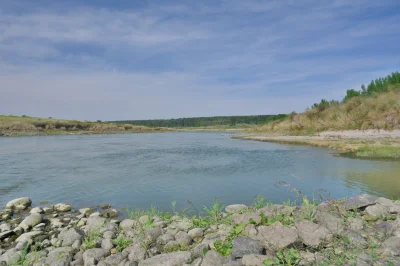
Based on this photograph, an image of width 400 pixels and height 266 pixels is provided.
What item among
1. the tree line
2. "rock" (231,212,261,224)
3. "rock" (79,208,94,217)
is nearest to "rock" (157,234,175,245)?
"rock" (231,212,261,224)

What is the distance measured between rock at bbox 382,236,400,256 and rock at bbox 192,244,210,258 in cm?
264

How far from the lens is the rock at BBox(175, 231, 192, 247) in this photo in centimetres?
523

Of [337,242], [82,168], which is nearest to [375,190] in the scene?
[337,242]

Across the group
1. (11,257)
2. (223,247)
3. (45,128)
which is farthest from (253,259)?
(45,128)

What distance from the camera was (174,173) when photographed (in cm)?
1656

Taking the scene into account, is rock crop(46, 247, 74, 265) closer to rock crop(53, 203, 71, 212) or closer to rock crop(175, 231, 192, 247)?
rock crop(175, 231, 192, 247)

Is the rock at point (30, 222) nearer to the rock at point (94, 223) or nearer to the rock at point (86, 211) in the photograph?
the rock at point (86, 211)

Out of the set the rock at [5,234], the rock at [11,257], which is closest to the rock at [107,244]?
the rock at [11,257]

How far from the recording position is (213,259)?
4.37 m

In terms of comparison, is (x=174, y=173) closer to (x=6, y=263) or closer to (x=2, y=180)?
(x=2, y=180)

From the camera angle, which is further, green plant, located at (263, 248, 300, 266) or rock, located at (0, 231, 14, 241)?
rock, located at (0, 231, 14, 241)

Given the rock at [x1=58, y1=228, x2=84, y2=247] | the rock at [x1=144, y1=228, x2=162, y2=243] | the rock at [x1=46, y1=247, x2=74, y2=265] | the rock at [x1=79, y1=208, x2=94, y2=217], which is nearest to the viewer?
the rock at [x1=46, y1=247, x2=74, y2=265]

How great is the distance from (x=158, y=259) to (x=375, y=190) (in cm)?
989

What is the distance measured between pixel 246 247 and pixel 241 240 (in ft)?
0.66
